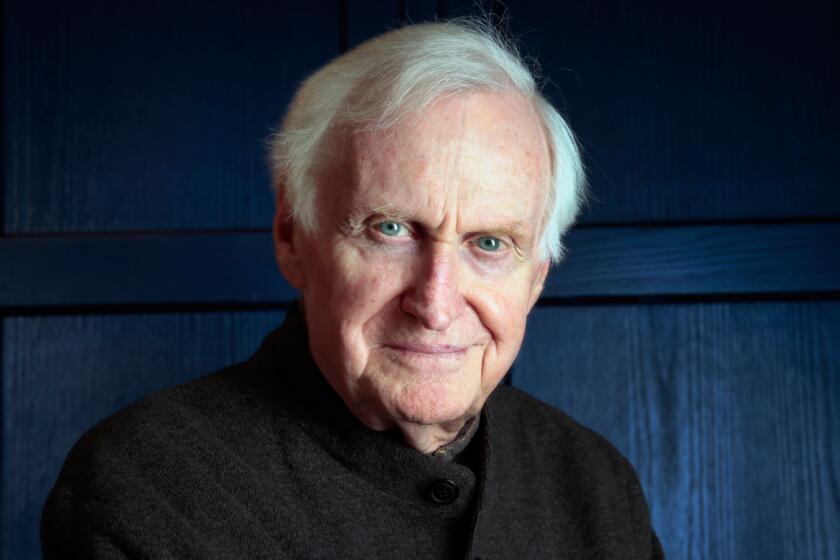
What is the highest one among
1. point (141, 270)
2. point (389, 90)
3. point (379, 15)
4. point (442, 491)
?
point (379, 15)

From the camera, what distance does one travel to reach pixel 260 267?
196cm

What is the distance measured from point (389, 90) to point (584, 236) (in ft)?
2.64

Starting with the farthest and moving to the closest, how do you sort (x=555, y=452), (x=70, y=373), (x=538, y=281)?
(x=70, y=373) → (x=555, y=452) → (x=538, y=281)

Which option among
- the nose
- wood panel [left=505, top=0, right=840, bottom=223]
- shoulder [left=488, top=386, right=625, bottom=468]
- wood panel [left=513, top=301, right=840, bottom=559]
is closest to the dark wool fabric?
shoulder [left=488, top=386, right=625, bottom=468]

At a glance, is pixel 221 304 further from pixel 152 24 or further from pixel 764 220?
pixel 764 220

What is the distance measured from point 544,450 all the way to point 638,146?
73 centimetres

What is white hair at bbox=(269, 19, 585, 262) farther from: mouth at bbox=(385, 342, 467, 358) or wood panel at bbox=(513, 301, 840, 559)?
wood panel at bbox=(513, 301, 840, 559)

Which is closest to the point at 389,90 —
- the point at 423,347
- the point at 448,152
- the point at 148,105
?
the point at 448,152

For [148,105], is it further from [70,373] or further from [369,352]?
[369,352]

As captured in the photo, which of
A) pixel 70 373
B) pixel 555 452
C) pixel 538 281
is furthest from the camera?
pixel 70 373

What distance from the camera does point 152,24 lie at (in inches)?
77.9

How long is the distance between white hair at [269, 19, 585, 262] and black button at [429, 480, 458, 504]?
40 centimetres

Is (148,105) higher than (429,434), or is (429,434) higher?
(148,105)

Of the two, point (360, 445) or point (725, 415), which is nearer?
point (360, 445)
